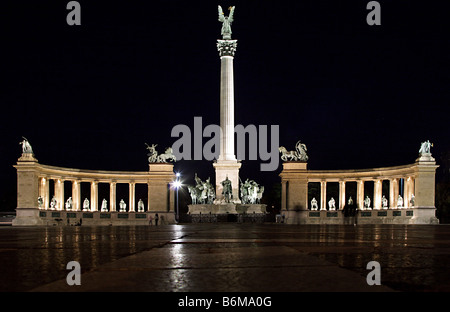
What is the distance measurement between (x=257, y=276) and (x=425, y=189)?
230 feet

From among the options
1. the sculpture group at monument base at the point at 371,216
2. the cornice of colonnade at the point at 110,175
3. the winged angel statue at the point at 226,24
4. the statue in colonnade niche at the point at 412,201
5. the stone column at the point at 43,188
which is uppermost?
the winged angel statue at the point at 226,24

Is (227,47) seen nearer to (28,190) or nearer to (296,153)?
(296,153)

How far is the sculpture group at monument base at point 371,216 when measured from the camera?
6975 cm

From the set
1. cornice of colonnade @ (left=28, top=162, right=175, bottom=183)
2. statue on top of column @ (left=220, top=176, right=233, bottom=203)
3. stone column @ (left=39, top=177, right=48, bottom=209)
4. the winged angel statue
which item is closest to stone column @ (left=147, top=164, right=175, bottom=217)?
cornice of colonnade @ (left=28, top=162, right=175, bottom=183)

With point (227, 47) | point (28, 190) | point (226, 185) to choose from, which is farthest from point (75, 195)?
point (227, 47)

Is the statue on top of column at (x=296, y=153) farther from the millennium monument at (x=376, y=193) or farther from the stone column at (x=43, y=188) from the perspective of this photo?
the stone column at (x=43, y=188)

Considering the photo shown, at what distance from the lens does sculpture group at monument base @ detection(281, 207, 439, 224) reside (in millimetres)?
69750

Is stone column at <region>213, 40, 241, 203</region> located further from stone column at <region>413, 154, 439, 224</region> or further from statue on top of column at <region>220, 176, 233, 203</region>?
stone column at <region>413, 154, 439, 224</region>

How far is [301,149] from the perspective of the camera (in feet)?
282

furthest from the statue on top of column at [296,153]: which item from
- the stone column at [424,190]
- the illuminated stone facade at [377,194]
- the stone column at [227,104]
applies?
the stone column at [424,190]

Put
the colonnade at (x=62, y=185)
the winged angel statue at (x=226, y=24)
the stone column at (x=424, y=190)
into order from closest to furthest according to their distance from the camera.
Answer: the stone column at (x=424, y=190)
the colonnade at (x=62, y=185)
the winged angel statue at (x=226, y=24)

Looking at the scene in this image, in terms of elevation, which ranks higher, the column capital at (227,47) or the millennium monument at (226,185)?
the column capital at (227,47)

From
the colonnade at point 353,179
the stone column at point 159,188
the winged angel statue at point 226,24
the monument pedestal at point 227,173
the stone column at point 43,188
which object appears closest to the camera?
the colonnade at point 353,179
